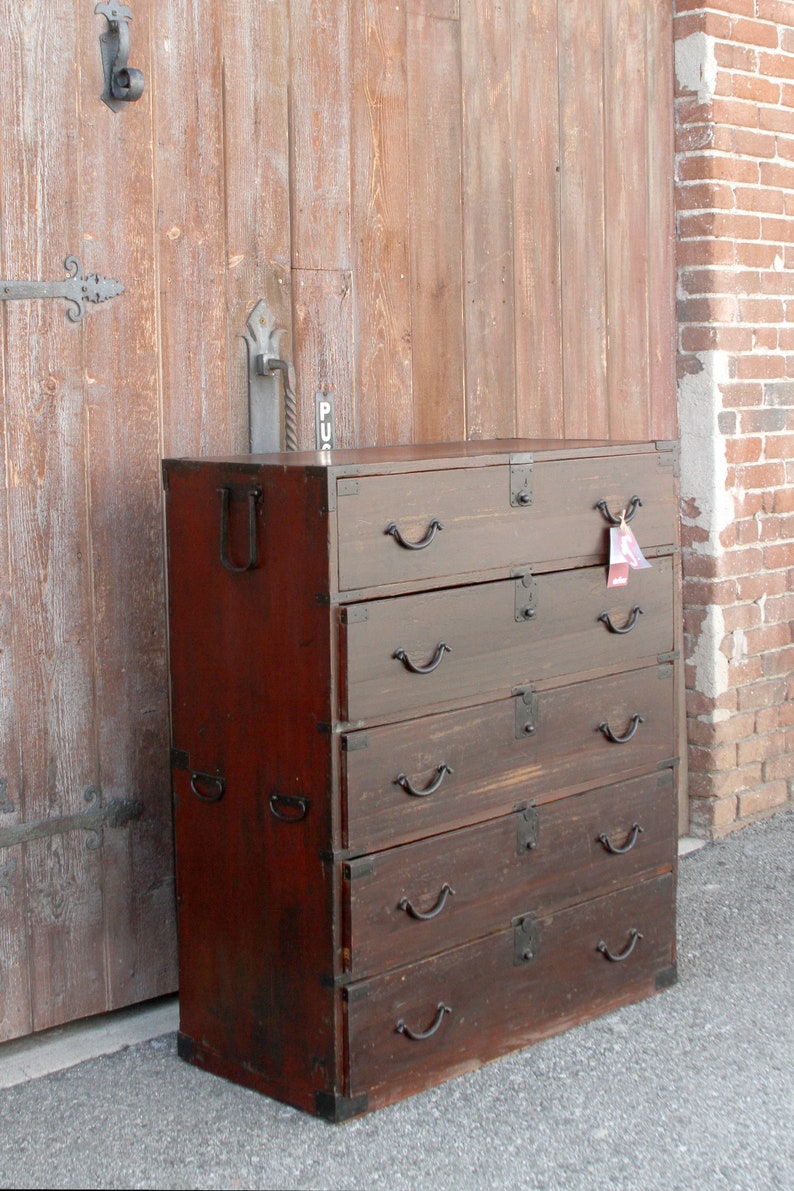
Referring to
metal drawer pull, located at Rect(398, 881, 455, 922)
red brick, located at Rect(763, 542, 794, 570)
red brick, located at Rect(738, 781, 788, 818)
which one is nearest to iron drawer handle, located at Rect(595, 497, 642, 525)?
metal drawer pull, located at Rect(398, 881, 455, 922)

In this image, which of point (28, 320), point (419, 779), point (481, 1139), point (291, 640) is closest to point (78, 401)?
point (28, 320)

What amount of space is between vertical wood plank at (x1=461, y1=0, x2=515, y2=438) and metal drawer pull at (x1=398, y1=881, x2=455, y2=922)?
122cm

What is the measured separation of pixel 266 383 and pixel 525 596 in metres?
0.76

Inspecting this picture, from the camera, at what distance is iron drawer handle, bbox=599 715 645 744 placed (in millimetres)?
2979

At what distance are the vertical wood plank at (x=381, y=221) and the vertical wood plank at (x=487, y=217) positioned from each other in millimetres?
200

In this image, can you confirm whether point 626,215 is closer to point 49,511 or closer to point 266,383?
point 266,383

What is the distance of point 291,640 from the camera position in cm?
255

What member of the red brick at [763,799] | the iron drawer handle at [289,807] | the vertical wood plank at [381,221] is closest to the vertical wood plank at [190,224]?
the vertical wood plank at [381,221]

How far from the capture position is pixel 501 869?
282 centimetres

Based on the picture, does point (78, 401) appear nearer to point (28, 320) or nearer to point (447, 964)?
point (28, 320)

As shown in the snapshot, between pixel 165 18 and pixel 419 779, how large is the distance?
158 centimetres

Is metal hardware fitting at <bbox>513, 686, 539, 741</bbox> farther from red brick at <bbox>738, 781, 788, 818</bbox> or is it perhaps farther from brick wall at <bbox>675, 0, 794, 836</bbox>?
red brick at <bbox>738, 781, 788, 818</bbox>

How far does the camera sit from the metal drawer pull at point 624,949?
3027mm

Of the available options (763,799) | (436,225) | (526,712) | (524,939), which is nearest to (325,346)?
(436,225)
